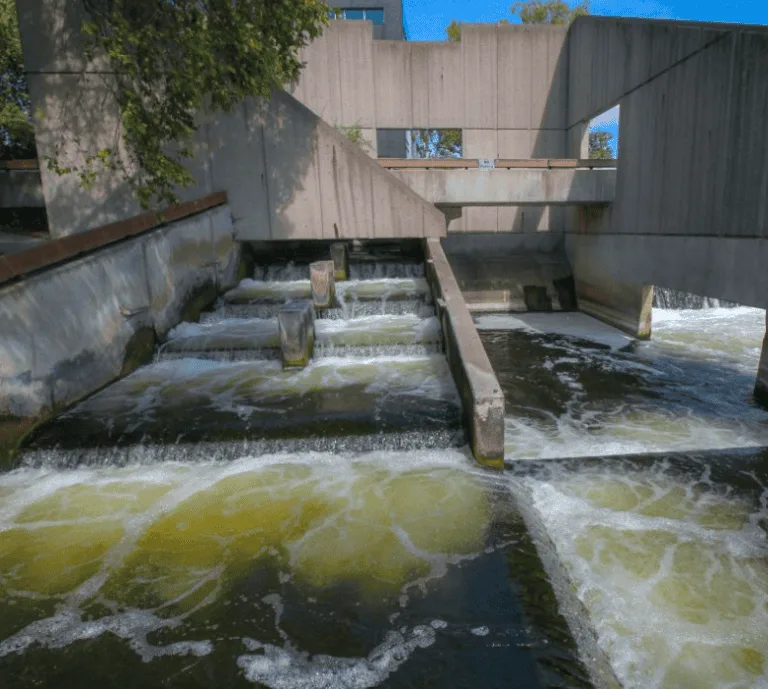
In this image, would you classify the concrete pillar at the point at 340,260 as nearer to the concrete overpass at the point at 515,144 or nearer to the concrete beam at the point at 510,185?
the concrete overpass at the point at 515,144

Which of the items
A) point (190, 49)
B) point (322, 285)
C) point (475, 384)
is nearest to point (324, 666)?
point (475, 384)

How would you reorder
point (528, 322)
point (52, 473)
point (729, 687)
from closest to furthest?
point (729, 687) → point (52, 473) → point (528, 322)

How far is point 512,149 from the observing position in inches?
688

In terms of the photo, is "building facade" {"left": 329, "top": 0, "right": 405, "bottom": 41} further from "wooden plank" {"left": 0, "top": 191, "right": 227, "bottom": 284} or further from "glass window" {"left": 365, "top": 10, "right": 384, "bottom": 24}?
"wooden plank" {"left": 0, "top": 191, "right": 227, "bottom": 284}

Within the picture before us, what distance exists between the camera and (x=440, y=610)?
13.8ft

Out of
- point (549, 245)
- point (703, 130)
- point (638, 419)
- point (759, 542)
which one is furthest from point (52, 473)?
point (549, 245)

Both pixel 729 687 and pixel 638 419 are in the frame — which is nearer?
pixel 729 687

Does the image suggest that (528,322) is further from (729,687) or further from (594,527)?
(729,687)

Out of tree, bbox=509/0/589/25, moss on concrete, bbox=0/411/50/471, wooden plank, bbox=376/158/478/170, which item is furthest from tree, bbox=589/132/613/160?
moss on concrete, bbox=0/411/50/471

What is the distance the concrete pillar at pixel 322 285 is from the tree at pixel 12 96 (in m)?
9.74

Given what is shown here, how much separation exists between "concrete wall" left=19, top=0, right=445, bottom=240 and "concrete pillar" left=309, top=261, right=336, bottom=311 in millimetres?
2120

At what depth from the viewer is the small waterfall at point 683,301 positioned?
Result: 16156 millimetres

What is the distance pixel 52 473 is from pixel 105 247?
3.67 metres

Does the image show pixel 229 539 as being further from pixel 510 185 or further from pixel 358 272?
pixel 510 185
